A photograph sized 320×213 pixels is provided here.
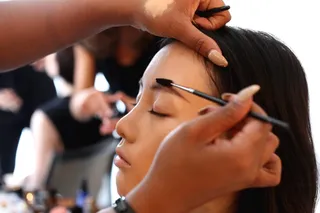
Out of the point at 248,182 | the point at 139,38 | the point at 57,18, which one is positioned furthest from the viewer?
the point at 139,38

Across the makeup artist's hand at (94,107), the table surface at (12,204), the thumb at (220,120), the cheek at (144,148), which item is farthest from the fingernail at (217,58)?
the table surface at (12,204)

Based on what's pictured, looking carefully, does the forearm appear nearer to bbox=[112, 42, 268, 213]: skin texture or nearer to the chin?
bbox=[112, 42, 268, 213]: skin texture

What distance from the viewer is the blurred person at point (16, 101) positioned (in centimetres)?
221

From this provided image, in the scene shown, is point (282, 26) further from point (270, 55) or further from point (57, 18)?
point (57, 18)

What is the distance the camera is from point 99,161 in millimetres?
1983

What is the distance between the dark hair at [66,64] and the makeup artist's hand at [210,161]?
138cm

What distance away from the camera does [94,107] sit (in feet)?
6.26

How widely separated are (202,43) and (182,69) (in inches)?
2.1

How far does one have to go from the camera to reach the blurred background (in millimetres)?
1770

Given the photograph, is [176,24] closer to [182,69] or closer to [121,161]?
[182,69]

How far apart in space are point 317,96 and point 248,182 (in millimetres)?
1190

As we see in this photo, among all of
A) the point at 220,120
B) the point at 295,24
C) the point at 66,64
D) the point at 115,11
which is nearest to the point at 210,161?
the point at 220,120

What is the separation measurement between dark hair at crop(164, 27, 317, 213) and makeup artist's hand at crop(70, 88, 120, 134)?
0.94 meters

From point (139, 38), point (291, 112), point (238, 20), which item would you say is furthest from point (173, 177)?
point (238, 20)
